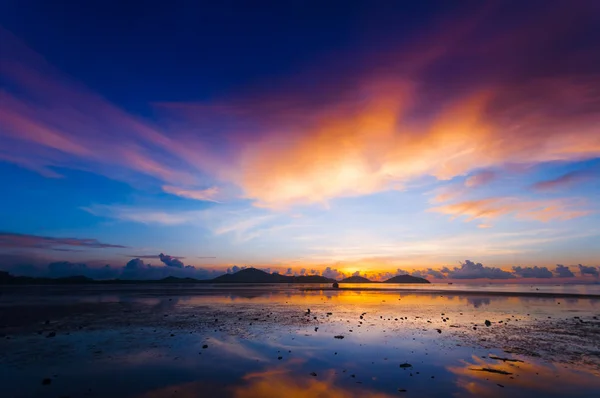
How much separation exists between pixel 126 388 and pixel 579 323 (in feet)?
143

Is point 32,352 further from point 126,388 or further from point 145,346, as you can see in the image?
point 126,388

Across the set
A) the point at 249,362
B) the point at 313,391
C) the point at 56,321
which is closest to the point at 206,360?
the point at 249,362

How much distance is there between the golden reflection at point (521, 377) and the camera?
48.7 feet

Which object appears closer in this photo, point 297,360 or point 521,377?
point 521,377

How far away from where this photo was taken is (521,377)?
16453mm

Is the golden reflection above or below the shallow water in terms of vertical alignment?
below

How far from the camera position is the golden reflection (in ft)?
48.7

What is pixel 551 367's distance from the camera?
722 inches

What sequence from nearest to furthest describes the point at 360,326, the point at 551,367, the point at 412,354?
the point at 551,367
the point at 412,354
the point at 360,326

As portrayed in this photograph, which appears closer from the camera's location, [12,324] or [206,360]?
[206,360]

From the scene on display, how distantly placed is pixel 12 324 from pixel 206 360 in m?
27.1

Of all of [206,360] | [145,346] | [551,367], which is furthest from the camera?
[145,346]

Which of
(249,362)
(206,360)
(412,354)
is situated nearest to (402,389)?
(412,354)

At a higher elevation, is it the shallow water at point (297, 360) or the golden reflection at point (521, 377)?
the shallow water at point (297, 360)
